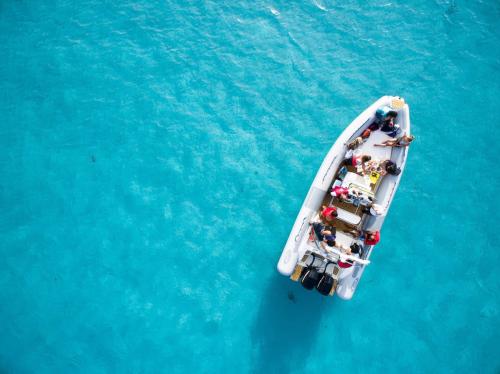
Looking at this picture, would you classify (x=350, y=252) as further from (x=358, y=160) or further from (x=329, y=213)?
(x=358, y=160)

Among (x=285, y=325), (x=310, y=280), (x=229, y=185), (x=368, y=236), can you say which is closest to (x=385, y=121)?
(x=368, y=236)

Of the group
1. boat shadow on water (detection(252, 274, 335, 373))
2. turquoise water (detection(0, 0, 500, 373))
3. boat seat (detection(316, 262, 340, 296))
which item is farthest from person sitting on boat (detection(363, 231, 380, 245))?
boat shadow on water (detection(252, 274, 335, 373))

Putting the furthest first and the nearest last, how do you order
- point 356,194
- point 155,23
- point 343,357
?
point 155,23
point 343,357
point 356,194

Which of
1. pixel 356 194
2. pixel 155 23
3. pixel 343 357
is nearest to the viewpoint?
pixel 356 194

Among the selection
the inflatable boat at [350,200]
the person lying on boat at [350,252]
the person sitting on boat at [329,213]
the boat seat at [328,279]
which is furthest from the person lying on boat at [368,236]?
the boat seat at [328,279]

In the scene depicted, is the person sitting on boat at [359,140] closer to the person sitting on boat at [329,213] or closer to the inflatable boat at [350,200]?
the inflatable boat at [350,200]

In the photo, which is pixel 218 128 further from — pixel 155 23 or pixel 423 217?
pixel 423 217

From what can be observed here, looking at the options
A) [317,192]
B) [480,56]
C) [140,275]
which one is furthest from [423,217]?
[140,275]
